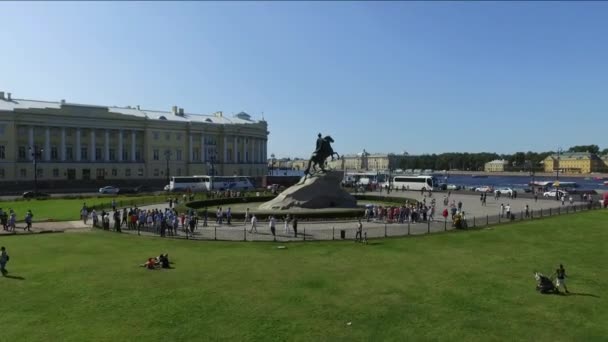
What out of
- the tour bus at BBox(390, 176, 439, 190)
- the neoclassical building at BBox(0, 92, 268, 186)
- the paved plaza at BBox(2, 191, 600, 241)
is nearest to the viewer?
the paved plaza at BBox(2, 191, 600, 241)

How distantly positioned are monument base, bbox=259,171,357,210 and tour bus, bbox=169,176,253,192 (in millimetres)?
35809

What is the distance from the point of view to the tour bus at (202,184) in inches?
3162

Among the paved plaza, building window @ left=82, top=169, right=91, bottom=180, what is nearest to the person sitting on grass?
the paved plaza

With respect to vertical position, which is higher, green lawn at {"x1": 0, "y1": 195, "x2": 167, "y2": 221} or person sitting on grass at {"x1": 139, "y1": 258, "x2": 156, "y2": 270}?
green lawn at {"x1": 0, "y1": 195, "x2": 167, "y2": 221}

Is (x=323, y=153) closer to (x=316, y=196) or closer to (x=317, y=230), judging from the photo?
(x=316, y=196)

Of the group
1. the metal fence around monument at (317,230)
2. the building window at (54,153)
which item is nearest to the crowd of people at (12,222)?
the metal fence around monument at (317,230)

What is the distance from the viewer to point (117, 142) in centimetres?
10581

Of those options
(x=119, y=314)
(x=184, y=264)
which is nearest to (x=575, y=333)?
(x=119, y=314)

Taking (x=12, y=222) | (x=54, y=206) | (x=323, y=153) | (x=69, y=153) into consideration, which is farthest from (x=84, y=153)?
(x=12, y=222)

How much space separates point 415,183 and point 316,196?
4751 centimetres

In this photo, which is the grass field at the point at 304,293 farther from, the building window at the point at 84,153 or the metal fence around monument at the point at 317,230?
the building window at the point at 84,153

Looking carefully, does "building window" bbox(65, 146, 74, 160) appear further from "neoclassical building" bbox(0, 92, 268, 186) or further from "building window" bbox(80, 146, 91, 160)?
"building window" bbox(80, 146, 91, 160)

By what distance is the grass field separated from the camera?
14234 mm

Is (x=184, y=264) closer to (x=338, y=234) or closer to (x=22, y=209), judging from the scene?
(x=338, y=234)
